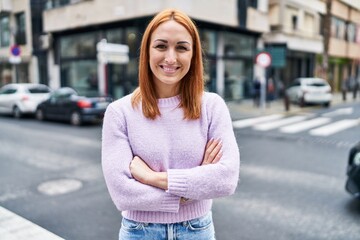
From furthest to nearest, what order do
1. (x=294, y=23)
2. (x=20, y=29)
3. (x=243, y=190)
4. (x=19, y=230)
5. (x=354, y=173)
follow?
(x=294, y=23)
(x=20, y=29)
(x=243, y=190)
(x=354, y=173)
(x=19, y=230)

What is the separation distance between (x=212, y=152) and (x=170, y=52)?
53 cm

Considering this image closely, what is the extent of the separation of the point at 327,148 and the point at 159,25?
27.7ft

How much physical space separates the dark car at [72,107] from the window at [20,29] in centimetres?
1473

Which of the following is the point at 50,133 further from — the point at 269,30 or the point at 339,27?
the point at 339,27

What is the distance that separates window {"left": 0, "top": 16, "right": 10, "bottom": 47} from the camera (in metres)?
29.1

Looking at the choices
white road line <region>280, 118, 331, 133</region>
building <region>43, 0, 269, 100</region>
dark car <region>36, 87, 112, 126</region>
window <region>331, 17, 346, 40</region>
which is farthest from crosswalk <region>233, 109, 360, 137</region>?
window <region>331, 17, 346, 40</region>

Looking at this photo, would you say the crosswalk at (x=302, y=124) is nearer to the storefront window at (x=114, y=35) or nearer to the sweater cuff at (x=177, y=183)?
the storefront window at (x=114, y=35)

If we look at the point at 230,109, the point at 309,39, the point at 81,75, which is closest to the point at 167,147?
the point at 230,109

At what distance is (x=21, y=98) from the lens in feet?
52.3

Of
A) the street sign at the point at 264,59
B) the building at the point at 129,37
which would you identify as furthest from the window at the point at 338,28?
the street sign at the point at 264,59

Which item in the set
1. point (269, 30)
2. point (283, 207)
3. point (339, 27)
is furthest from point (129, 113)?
point (339, 27)

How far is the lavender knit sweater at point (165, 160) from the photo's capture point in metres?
1.71

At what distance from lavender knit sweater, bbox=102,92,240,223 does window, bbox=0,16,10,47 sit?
102 ft

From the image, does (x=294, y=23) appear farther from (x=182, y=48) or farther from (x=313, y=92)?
(x=182, y=48)
